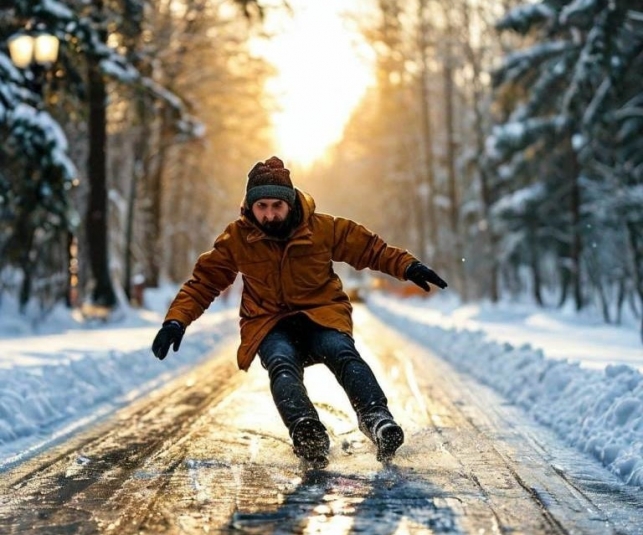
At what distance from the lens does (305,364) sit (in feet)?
20.0

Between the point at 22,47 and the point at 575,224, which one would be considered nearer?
the point at 22,47

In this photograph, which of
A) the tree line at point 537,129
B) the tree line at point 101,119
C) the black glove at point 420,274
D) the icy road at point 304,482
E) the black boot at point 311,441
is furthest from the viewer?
the tree line at point 537,129

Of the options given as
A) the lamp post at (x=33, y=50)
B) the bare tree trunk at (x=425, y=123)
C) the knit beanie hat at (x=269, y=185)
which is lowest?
the knit beanie hat at (x=269, y=185)

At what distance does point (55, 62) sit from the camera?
44.9ft

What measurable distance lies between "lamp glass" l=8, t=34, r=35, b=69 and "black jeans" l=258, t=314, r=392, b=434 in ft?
28.2

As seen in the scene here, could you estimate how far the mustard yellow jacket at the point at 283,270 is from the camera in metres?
5.81

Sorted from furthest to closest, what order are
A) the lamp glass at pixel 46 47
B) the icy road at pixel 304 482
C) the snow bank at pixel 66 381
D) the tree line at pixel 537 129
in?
the tree line at pixel 537 129 → the lamp glass at pixel 46 47 → the snow bank at pixel 66 381 → the icy road at pixel 304 482

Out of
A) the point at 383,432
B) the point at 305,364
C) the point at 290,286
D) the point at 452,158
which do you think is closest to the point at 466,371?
the point at 305,364

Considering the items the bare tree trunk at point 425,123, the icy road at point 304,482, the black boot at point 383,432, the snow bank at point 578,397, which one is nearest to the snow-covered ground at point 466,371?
the snow bank at point 578,397

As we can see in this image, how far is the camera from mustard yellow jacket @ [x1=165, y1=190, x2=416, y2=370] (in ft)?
19.1

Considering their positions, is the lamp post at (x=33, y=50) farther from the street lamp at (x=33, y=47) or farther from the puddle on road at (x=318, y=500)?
the puddle on road at (x=318, y=500)

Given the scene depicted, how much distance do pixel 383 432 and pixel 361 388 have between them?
0.34 m

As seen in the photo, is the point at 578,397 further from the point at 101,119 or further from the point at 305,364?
the point at 101,119

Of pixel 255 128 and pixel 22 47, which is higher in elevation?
pixel 255 128
